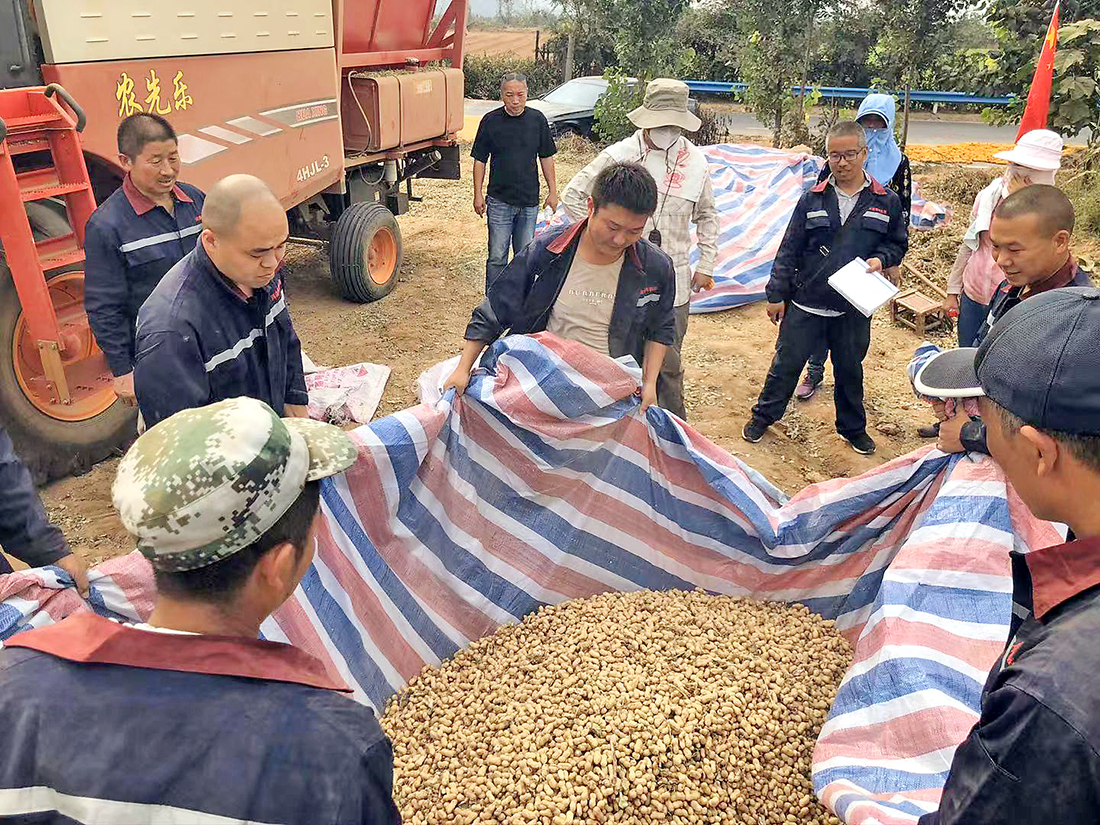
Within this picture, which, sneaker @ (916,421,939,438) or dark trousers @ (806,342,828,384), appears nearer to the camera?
sneaker @ (916,421,939,438)

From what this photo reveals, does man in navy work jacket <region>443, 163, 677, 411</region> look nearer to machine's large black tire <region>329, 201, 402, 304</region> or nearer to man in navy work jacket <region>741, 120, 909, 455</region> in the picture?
man in navy work jacket <region>741, 120, 909, 455</region>

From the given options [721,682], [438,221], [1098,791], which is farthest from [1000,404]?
[438,221]

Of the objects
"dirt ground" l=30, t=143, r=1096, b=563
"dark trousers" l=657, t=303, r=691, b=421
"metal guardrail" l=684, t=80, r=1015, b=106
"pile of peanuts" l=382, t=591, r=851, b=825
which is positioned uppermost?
"metal guardrail" l=684, t=80, r=1015, b=106

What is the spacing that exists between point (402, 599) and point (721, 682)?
1037 millimetres

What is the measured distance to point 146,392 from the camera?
93.7 inches

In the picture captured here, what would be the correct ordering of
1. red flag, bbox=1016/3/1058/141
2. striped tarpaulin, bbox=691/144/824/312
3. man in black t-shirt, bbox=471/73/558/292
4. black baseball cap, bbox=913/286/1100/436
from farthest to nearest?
striped tarpaulin, bbox=691/144/824/312, man in black t-shirt, bbox=471/73/558/292, red flag, bbox=1016/3/1058/141, black baseball cap, bbox=913/286/1100/436

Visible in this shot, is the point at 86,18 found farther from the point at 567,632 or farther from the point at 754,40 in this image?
the point at 754,40

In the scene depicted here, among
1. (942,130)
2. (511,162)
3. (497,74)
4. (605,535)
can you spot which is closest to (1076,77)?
(511,162)

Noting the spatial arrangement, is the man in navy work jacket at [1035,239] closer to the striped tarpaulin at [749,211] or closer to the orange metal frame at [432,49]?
the striped tarpaulin at [749,211]

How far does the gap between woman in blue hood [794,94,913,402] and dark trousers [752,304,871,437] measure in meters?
0.18

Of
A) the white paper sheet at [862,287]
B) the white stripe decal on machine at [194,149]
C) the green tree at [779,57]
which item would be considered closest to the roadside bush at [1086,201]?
the green tree at [779,57]

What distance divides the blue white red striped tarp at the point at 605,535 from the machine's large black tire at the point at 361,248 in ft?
12.1

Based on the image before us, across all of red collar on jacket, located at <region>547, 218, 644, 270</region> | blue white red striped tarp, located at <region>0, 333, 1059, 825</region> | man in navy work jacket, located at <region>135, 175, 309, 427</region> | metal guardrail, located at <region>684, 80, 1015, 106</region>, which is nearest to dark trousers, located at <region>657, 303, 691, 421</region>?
red collar on jacket, located at <region>547, 218, 644, 270</region>

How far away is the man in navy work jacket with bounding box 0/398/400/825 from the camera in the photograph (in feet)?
3.34
